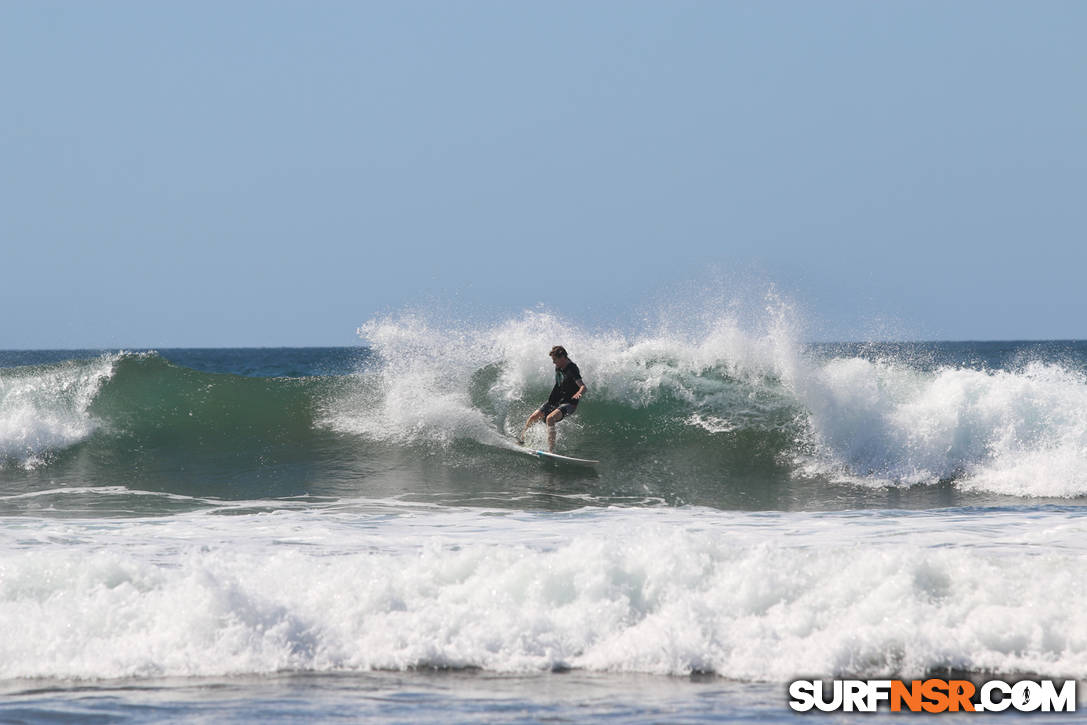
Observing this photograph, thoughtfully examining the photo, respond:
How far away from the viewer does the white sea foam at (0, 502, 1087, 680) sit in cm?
584

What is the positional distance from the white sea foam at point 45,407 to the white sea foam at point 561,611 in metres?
7.06

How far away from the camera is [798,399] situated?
14242 mm

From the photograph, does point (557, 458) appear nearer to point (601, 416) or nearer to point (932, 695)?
point (601, 416)

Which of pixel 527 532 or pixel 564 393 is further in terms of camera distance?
pixel 564 393

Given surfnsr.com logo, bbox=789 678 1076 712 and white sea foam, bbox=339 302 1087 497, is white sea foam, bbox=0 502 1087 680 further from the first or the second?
white sea foam, bbox=339 302 1087 497

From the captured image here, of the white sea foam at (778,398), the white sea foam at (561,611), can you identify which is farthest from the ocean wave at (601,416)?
the white sea foam at (561,611)

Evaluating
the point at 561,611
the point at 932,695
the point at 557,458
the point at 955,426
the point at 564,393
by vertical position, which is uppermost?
the point at 564,393

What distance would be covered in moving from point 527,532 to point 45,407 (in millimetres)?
8882

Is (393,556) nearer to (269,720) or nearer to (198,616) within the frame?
(198,616)

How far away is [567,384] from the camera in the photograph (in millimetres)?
12766

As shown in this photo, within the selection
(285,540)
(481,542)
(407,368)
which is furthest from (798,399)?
(285,540)

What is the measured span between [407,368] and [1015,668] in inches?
419

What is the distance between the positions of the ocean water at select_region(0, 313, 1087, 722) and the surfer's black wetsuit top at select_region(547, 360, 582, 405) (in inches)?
34.0

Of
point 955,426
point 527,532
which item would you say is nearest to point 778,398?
point 955,426
